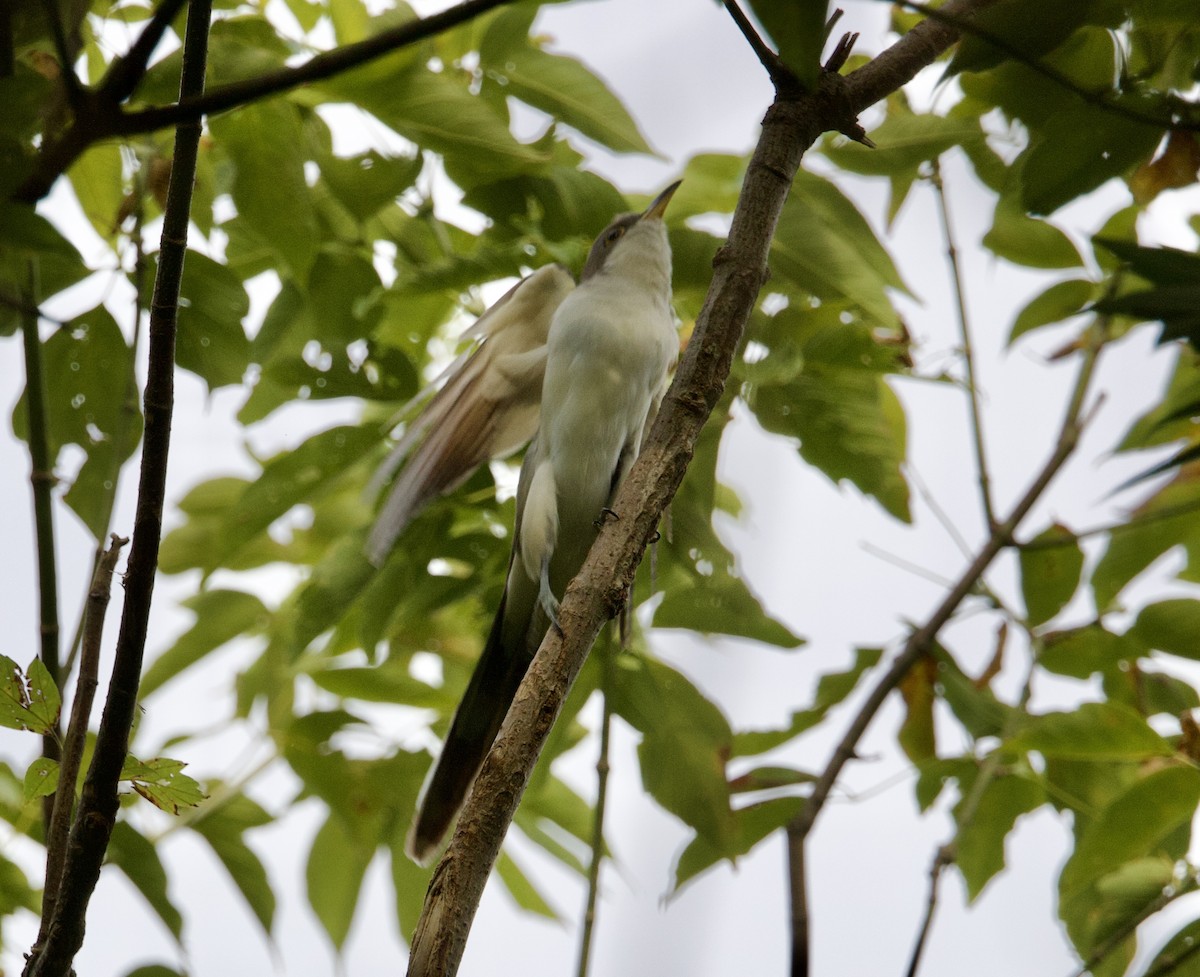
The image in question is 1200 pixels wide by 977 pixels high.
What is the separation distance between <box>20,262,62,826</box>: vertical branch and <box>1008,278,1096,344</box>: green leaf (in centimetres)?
247

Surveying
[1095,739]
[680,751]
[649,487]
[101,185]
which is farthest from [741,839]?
[101,185]

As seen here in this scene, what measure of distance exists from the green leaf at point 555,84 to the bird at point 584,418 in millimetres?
387

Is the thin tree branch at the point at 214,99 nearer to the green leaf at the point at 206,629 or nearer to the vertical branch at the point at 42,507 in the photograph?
the vertical branch at the point at 42,507

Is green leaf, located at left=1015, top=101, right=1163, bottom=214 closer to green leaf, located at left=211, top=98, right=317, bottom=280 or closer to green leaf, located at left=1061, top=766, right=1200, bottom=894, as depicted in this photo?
green leaf, located at left=1061, top=766, right=1200, bottom=894

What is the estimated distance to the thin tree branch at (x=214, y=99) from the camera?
1.00 m

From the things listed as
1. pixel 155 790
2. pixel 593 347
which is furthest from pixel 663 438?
pixel 593 347

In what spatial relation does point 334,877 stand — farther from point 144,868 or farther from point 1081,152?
point 1081,152

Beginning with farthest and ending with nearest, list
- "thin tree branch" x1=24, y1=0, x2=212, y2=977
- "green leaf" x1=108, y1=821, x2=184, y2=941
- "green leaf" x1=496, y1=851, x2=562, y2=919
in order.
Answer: "green leaf" x1=496, y1=851, x2=562, y2=919, "green leaf" x1=108, y1=821, x2=184, y2=941, "thin tree branch" x1=24, y1=0, x2=212, y2=977

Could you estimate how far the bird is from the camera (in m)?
3.08

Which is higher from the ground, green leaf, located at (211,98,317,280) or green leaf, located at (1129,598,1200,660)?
green leaf, located at (211,98,317,280)

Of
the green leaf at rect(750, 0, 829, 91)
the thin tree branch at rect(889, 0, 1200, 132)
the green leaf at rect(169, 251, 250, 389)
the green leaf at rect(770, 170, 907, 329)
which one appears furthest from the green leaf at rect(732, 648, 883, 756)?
the green leaf at rect(750, 0, 829, 91)

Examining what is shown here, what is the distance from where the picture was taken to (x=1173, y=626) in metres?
2.86

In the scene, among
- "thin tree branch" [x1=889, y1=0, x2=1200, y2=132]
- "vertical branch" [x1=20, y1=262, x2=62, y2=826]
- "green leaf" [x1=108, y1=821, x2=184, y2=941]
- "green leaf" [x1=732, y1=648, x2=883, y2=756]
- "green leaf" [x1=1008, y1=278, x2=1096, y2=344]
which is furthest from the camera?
"green leaf" [x1=1008, y1=278, x2=1096, y2=344]

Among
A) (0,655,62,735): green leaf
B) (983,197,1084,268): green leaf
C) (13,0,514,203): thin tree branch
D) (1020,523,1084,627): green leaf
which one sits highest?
(983,197,1084,268): green leaf
